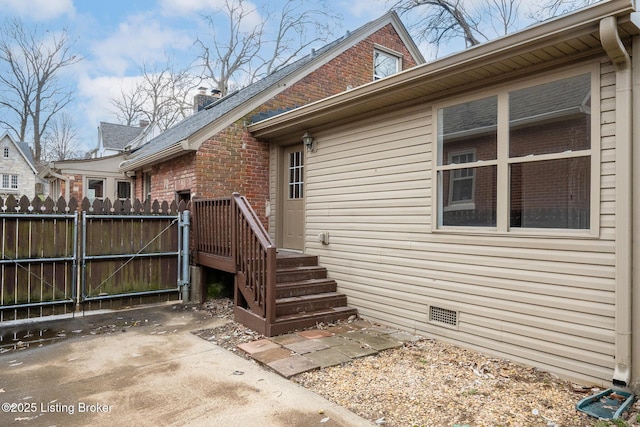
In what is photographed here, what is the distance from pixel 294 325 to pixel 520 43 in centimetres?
386

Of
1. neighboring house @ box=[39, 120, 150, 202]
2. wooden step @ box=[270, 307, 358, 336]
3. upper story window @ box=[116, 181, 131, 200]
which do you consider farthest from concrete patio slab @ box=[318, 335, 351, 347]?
upper story window @ box=[116, 181, 131, 200]

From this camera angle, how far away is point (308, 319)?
5.00 metres

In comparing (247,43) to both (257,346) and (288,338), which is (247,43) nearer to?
(288,338)

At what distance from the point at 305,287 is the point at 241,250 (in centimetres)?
105

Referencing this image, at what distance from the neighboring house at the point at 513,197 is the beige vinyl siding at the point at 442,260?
15 millimetres

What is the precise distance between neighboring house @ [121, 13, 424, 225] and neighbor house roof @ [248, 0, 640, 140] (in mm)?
2061

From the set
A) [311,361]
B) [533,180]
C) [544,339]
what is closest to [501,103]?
[533,180]

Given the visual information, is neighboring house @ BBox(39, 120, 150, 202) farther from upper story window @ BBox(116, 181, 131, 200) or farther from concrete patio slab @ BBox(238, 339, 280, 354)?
concrete patio slab @ BBox(238, 339, 280, 354)

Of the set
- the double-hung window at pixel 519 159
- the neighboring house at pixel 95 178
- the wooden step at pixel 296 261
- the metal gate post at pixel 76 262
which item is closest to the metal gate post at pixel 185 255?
the metal gate post at pixel 76 262

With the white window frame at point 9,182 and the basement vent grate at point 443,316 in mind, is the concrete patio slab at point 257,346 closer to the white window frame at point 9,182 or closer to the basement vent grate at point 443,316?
the basement vent grate at point 443,316

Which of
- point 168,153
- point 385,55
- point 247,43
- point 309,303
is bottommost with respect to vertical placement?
point 309,303

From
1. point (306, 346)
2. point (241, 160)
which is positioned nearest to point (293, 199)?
point (241, 160)

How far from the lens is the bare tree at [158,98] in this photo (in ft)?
69.9

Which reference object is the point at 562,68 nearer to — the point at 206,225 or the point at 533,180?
the point at 533,180
